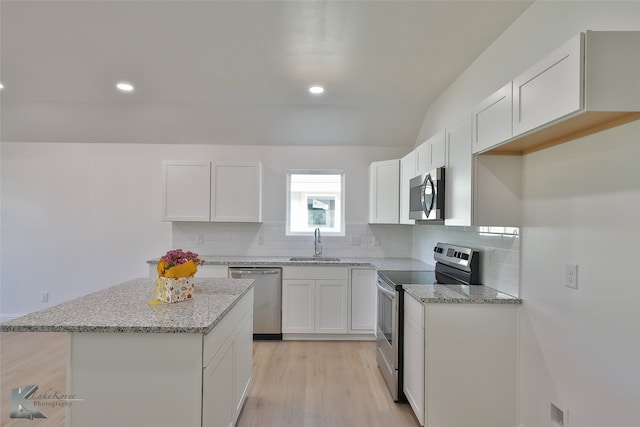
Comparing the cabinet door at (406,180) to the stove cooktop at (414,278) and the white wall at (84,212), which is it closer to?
the stove cooktop at (414,278)

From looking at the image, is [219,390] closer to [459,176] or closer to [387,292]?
[387,292]

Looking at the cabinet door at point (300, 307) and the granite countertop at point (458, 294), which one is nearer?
the granite countertop at point (458, 294)

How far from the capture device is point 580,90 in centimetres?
115

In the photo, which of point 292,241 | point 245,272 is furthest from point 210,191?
point 292,241

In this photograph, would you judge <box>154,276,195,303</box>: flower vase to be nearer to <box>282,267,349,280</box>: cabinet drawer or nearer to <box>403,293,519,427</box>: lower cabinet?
<box>403,293,519,427</box>: lower cabinet

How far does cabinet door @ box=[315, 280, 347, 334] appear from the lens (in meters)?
3.53

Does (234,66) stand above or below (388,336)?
above

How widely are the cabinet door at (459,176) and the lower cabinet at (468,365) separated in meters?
0.62

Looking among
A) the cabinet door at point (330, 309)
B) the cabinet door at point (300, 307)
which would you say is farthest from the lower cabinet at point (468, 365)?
the cabinet door at point (300, 307)

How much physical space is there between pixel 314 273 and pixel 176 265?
201 cm

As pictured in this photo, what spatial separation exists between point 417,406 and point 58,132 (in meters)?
5.04

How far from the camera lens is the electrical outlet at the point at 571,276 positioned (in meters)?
1.55

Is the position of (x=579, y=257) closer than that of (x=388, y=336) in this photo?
Yes

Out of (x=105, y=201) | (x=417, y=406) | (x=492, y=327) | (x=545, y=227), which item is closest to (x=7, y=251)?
(x=105, y=201)
